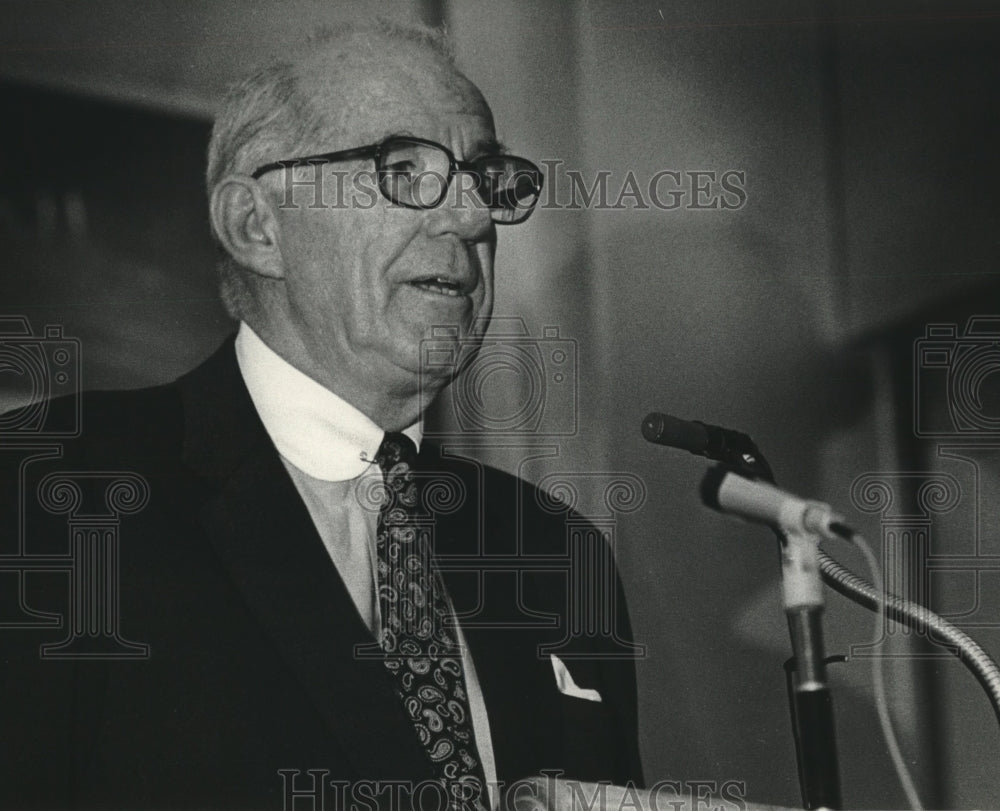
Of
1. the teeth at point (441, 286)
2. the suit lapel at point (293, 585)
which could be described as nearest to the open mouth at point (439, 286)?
the teeth at point (441, 286)

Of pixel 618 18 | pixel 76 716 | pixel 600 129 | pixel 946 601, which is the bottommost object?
pixel 76 716

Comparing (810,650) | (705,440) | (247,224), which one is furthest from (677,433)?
(247,224)

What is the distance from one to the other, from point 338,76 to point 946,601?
1.44 metres

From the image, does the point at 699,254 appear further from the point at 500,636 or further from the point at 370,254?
the point at 500,636

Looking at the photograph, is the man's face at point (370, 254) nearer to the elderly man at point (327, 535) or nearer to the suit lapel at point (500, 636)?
the elderly man at point (327, 535)

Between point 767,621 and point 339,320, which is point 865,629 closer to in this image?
point 767,621

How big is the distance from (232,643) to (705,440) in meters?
0.92

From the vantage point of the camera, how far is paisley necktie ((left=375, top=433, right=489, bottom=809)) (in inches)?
86.7

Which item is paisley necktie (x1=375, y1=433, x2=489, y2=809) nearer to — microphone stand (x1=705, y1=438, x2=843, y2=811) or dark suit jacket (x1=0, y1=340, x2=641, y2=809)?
dark suit jacket (x1=0, y1=340, x2=641, y2=809)

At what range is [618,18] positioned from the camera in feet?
8.06

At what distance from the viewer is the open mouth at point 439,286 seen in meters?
2.27

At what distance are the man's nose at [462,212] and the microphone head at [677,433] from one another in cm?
71

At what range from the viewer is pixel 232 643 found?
2.19 metres

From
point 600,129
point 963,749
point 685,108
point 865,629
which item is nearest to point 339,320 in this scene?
point 600,129
